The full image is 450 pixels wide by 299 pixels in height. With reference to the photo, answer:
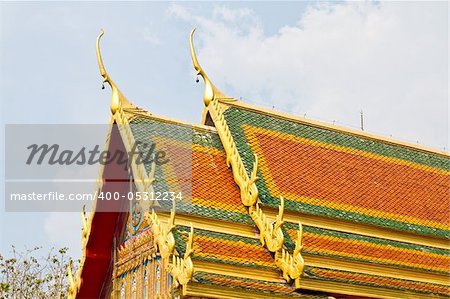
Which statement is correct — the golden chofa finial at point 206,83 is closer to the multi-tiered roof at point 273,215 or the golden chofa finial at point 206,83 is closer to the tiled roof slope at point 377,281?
the multi-tiered roof at point 273,215

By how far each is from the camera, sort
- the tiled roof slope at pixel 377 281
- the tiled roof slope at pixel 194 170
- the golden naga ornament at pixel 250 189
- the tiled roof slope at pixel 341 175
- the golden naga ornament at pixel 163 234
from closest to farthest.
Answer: the golden naga ornament at pixel 163 234
the golden naga ornament at pixel 250 189
the tiled roof slope at pixel 377 281
the tiled roof slope at pixel 194 170
the tiled roof slope at pixel 341 175

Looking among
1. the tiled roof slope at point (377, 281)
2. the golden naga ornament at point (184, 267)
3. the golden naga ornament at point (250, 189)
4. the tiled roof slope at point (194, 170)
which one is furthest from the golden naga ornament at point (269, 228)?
the golden naga ornament at point (184, 267)

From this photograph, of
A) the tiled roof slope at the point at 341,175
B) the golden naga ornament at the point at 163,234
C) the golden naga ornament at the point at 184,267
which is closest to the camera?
the golden naga ornament at the point at 184,267

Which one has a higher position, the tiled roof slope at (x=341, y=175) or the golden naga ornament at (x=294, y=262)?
the tiled roof slope at (x=341, y=175)

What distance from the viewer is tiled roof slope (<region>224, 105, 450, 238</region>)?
42.1 feet

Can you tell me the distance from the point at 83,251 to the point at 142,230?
1.35 meters

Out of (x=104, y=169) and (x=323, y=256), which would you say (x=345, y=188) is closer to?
(x=323, y=256)

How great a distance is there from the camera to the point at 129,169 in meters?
12.5

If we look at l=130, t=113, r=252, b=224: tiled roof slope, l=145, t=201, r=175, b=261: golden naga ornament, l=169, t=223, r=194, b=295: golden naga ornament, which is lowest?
l=169, t=223, r=194, b=295: golden naga ornament

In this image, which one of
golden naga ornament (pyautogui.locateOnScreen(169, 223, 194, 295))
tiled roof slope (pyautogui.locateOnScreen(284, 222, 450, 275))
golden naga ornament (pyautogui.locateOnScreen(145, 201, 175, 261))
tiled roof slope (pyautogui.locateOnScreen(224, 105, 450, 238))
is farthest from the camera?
tiled roof slope (pyautogui.locateOnScreen(224, 105, 450, 238))

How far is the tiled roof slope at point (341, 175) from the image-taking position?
505 inches

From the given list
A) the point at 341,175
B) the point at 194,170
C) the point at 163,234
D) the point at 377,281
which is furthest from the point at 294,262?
the point at 341,175

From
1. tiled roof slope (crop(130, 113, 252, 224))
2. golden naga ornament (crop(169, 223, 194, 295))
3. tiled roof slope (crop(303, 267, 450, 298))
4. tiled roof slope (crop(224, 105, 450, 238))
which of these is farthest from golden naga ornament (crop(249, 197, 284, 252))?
golden naga ornament (crop(169, 223, 194, 295))

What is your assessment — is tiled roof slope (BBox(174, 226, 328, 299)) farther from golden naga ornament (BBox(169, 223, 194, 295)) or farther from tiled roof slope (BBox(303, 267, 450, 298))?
tiled roof slope (BBox(303, 267, 450, 298))
